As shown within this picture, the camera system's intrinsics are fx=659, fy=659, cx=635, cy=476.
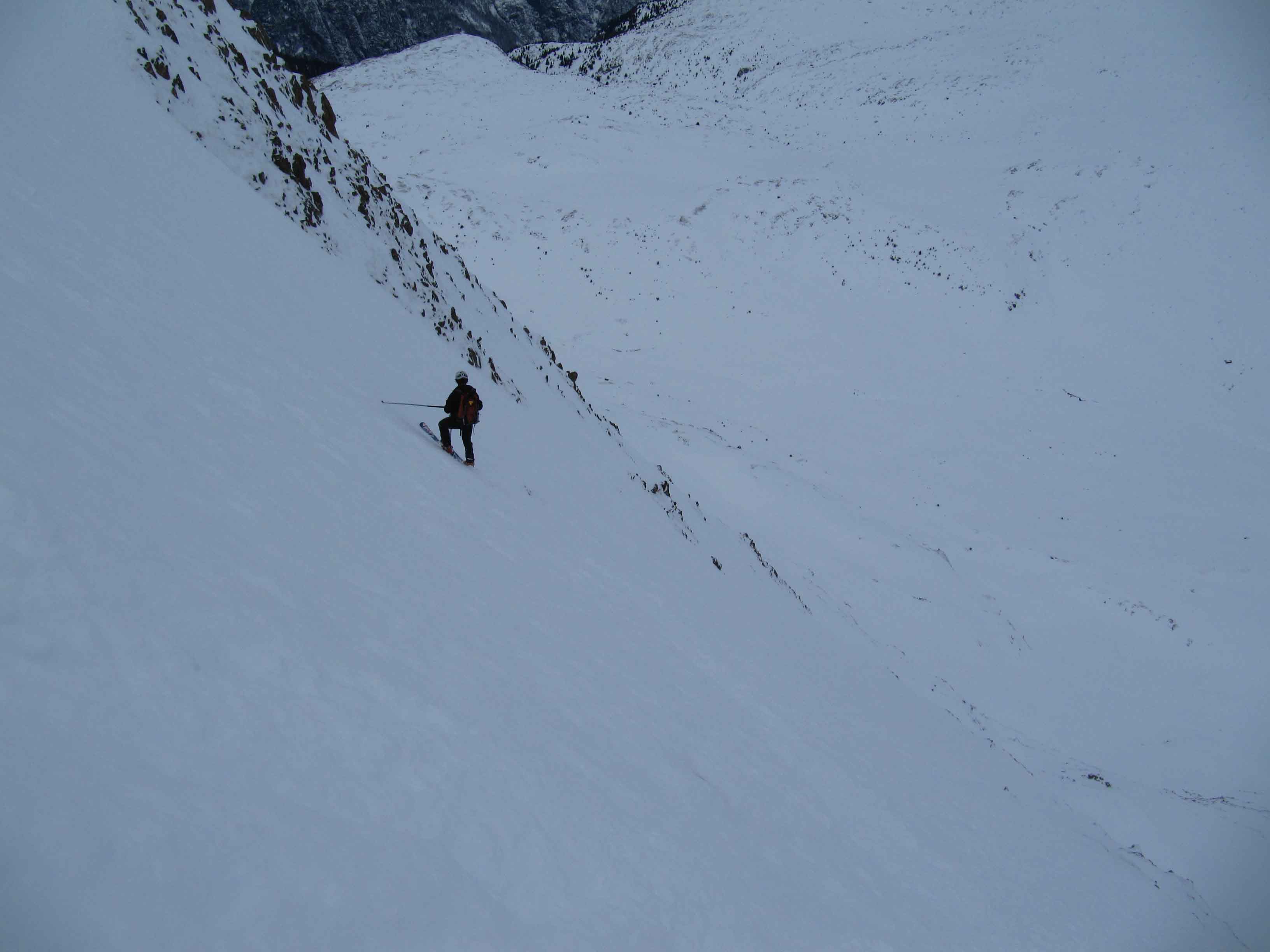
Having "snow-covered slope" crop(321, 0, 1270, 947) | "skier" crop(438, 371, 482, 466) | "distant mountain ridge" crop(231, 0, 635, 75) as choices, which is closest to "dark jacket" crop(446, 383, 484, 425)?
"skier" crop(438, 371, 482, 466)

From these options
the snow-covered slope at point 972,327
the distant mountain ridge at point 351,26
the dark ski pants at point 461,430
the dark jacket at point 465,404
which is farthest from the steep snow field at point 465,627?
the distant mountain ridge at point 351,26

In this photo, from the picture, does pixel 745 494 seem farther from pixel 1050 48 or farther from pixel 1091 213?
pixel 1050 48

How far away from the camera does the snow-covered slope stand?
48.7 ft

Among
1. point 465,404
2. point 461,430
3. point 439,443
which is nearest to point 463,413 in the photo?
point 465,404

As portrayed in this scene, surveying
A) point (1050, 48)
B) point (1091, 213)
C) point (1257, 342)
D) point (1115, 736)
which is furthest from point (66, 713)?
point (1050, 48)

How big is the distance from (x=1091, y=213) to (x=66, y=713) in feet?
131

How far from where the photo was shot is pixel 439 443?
9.52m

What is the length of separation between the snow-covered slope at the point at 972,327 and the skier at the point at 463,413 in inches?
339

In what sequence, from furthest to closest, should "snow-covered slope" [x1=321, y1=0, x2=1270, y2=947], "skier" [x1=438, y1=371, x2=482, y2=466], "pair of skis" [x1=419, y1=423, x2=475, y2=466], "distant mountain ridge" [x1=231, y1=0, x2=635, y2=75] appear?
1. "distant mountain ridge" [x1=231, y1=0, x2=635, y2=75]
2. "snow-covered slope" [x1=321, y1=0, x2=1270, y2=947]
3. "pair of skis" [x1=419, y1=423, x2=475, y2=466]
4. "skier" [x1=438, y1=371, x2=482, y2=466]

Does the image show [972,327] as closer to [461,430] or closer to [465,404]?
[461,430]

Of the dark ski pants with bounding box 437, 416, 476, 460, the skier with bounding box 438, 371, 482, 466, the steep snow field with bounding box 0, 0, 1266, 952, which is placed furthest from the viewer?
the dark ski pants with bounding box 437, 416, 476, 460

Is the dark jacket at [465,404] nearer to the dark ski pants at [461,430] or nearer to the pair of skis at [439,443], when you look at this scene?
the dark ski pants at [461,430]

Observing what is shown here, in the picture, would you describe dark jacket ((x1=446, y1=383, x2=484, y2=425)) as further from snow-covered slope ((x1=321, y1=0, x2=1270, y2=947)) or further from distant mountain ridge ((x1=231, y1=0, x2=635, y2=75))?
distant mountain ridge ((x1=231, y1=0, x2=635, y2=75))

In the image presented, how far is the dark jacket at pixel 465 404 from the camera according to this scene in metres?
8.84
